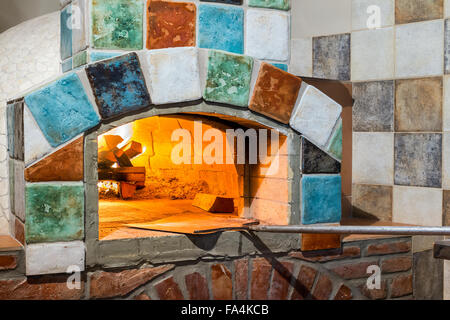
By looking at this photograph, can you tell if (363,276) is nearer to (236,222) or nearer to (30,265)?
(236,222)

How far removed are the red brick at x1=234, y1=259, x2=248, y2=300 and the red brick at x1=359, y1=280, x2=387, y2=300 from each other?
A: 64cm

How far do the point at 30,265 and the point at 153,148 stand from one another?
1517mm

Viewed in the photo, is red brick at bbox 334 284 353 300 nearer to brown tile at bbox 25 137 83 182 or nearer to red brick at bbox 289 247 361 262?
red brick at bbox 289 247 361 262

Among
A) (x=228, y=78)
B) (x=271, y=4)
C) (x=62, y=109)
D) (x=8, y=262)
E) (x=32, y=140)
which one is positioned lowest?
(x=8, y=262)

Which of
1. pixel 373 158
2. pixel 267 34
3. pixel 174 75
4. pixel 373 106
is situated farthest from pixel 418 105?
pixel 174 75

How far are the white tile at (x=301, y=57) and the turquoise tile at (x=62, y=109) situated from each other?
1601 mm

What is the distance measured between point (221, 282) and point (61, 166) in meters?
0.82

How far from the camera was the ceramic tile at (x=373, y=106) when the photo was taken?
9.75ft

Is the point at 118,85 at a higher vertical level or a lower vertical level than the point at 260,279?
higher

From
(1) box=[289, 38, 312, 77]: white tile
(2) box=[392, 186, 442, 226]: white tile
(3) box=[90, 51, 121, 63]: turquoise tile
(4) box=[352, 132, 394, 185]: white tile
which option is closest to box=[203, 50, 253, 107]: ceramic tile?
(3) box=[90, 51, 121, 63]: turquoise tile

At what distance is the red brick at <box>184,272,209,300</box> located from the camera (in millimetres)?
2113

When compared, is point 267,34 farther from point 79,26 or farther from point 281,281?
point 281,281

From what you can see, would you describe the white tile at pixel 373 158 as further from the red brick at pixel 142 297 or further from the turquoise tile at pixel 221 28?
the red brick at pixel 142 297

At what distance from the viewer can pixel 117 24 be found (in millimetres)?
2002
